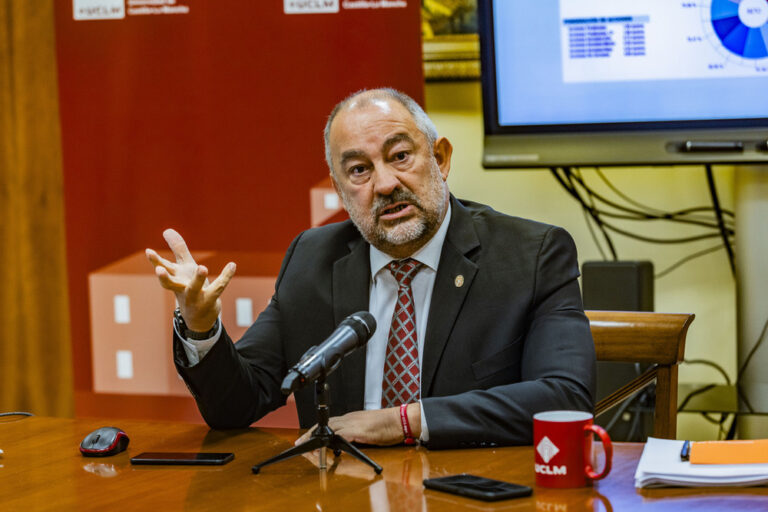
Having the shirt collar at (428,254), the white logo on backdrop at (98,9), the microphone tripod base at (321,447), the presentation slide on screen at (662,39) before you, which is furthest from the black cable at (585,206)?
the microphone tripod base at (321,447)

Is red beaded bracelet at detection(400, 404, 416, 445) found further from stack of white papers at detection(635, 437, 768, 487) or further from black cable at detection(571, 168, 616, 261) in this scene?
black cable at detection(571, 168, 616, 261)

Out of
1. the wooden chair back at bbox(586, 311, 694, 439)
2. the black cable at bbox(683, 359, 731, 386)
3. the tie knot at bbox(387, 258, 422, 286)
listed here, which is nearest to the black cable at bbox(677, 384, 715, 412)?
the black cable at bbox(683, 359, 731, 386)

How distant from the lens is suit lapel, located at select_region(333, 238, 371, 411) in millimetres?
1981

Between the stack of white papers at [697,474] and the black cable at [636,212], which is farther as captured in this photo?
the black cable at [636,212]

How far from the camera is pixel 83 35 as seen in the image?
11.4 ft

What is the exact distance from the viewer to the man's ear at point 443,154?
83.9 inches

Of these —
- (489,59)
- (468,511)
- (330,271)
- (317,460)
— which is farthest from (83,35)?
(468,511)

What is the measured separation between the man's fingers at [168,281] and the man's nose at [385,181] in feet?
1.63

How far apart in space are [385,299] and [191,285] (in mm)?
493

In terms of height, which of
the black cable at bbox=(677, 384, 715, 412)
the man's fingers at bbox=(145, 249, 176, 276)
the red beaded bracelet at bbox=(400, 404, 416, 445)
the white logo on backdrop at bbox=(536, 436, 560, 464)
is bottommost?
the black cable at bbox=(677, 384, 715, 412)

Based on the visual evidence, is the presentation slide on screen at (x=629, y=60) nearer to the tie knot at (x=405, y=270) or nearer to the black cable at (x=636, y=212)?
the black cable at (x=636, y=212)

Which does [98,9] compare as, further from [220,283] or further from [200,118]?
[220,283]

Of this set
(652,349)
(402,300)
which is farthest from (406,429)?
(652,349)

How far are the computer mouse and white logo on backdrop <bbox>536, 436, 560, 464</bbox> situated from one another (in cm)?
77
